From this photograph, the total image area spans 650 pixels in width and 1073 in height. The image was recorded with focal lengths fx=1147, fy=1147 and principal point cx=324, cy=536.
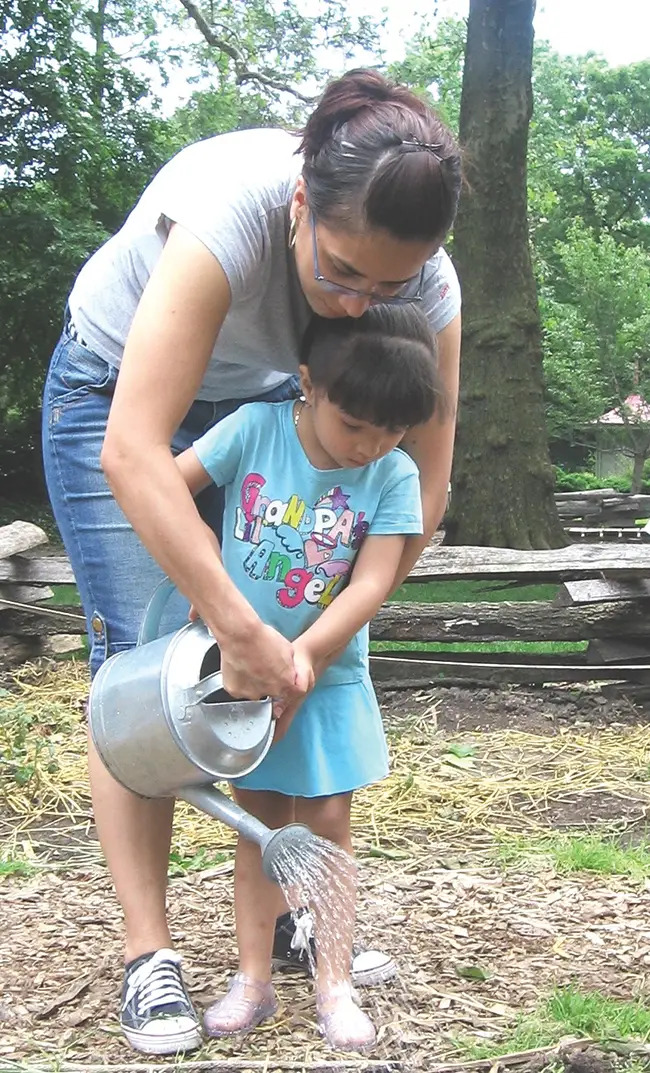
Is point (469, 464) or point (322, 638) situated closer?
point (322, 638)

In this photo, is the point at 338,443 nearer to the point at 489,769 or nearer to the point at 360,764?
the point at 360,764

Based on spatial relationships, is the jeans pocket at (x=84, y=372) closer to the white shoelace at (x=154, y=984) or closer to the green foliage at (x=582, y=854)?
the white shoelace at (x=154, y=984)

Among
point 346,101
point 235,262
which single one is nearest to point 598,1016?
point 235,262

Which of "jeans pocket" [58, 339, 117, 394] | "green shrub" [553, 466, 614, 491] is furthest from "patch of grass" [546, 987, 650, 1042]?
"green shrub" [553, 466, 614, 491]

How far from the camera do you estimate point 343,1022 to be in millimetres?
2154

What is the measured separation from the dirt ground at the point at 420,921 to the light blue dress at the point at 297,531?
1.68 ft

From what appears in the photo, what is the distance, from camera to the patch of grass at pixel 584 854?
3205 mm

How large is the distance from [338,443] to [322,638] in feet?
1.16

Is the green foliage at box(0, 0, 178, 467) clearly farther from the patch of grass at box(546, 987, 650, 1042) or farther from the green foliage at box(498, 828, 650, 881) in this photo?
the patch of grass at box(546, 987, 650, 1042)

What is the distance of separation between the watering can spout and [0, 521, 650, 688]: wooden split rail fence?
3.65m

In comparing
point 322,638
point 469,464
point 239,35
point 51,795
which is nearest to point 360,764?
point 322,638

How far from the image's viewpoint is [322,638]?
79.7 inches

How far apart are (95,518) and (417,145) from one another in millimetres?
947

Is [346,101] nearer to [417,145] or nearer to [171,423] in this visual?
[417,145]
